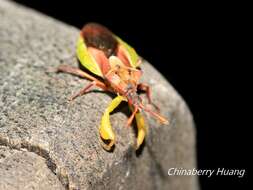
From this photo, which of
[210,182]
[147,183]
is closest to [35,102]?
[147,183]

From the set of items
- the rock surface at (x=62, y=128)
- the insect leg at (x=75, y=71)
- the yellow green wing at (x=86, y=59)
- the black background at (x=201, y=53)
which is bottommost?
the black background at (x=201, y=53)

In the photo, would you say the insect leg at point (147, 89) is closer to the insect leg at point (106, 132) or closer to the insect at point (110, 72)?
the insect at point (110, 72)

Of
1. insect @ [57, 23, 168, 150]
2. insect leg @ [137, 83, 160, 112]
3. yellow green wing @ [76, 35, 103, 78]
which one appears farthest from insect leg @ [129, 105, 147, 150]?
yellow green wing @ [76, 35, 103, 78]

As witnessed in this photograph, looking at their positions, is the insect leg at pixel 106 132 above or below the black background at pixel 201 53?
above

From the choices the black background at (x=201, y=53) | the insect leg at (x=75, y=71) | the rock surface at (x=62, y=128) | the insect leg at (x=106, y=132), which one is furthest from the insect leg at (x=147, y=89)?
the black background at (x=201, y=53)

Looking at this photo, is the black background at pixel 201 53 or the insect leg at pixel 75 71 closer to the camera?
the insect leg at pixel 75 71

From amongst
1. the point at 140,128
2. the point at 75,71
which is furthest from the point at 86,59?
the point at 140,128

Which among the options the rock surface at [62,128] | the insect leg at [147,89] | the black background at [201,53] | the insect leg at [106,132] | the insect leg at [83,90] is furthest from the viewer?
the black background at [201,53]
